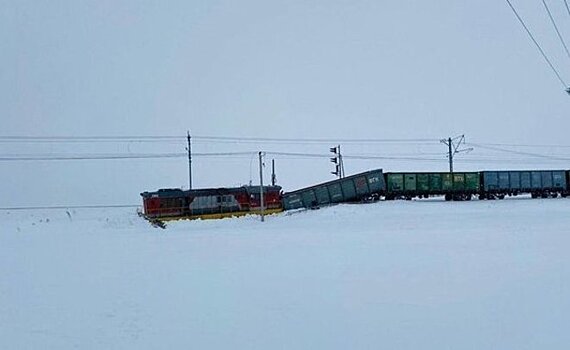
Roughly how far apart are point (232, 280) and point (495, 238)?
27.0ft

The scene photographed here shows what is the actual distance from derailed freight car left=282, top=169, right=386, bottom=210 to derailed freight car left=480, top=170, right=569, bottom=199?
861 centimetres

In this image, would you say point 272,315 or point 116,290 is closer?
point 272,315

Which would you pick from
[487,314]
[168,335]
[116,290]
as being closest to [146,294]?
[116,290]

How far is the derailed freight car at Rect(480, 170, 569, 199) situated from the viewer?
37000mm

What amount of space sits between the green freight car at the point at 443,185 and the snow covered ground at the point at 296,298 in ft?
78.8

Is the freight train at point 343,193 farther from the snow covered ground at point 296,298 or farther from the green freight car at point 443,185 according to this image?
the snow covered ground at point 296,298

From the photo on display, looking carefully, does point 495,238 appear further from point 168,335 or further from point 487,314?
point 168,335

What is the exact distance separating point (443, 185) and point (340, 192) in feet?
26.2

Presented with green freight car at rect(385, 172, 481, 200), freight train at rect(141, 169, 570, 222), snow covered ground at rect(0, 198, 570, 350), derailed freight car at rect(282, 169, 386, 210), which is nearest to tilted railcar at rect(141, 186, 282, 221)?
freight train at rect(141, 169, 570, 222)

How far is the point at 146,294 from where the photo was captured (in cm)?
697

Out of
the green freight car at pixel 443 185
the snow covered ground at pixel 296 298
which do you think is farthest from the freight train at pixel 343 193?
the snow covered ground at pixel 296 298

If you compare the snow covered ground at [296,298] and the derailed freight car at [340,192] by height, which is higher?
the derailed freight car at [340,192]

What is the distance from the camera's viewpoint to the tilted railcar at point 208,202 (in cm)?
3344

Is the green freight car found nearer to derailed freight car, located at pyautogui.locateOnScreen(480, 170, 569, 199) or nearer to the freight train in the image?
the freight train
